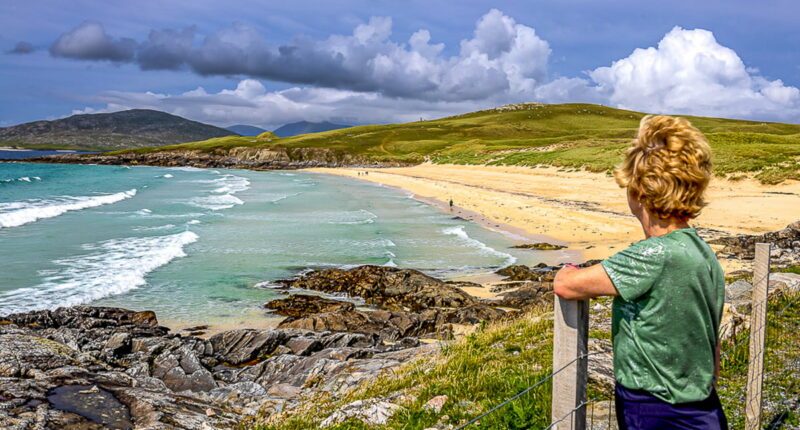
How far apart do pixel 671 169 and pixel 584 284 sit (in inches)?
26.2

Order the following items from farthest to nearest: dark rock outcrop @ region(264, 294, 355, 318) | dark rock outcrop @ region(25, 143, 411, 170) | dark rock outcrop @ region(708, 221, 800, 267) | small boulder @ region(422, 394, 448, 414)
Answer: dark rock outcrop @ region(25, 143, 411, 170), dark rock outcrop @ region(708, 221, 800, 267), dark rock outcrop @ region(264, 294, 355, 318), small boulder @ region(422, 394, 448, 414)

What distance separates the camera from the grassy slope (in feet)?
16.9

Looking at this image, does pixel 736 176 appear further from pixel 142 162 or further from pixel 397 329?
pixel 142 162

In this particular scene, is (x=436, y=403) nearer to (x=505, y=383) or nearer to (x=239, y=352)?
(x=505, y=383)

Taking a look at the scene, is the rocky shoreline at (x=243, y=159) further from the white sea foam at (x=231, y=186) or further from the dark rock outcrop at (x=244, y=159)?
the white sea foam at (x=231, y=186)

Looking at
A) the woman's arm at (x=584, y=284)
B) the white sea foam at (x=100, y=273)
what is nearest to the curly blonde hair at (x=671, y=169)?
the woman's arm at (x=584, y=284)

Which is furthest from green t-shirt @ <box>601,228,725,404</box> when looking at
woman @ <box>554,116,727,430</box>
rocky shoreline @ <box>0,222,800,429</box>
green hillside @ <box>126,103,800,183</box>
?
green hillside @ <box>126,103,800,183</box>

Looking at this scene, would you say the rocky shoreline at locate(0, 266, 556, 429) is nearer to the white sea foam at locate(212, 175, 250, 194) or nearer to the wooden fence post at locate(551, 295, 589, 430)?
the wooden fence post at locate(551, 295, 589, 430)

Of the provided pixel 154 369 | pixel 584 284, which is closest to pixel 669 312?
pixel 584 284

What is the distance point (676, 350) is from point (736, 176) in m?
42.7

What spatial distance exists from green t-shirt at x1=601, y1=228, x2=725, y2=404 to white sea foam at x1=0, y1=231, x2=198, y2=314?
670 inches

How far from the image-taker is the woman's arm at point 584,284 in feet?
7.67

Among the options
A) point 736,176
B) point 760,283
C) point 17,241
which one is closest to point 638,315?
point 760,283

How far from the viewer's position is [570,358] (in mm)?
2635
